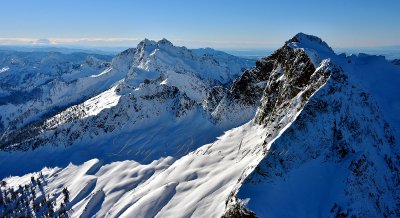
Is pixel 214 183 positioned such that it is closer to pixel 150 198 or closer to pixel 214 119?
pixel 150 198

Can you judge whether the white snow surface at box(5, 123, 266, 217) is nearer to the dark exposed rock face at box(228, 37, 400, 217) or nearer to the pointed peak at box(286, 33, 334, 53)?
the dark exposed rock face at box(228, 37, 400, 217)

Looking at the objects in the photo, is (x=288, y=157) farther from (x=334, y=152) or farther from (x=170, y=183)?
(x=170, y=183)

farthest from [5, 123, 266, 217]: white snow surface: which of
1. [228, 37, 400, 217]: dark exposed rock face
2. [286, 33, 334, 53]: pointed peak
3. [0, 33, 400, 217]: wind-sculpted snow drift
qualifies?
[286, 33, 334, 53]: pointed peak

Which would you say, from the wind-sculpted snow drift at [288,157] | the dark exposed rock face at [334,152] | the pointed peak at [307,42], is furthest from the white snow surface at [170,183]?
the pointed peak at [307,42]

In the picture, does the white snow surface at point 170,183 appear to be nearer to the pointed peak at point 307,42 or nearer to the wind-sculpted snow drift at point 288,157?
the wind-sculpted snow drift at point 288,157

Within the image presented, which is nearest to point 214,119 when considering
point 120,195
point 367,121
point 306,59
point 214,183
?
point 120,195

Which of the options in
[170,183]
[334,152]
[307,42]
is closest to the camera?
[334,152]

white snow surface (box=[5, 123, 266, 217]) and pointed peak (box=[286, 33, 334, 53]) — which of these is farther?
white snow surface (box=[5, 123, 266, 217])

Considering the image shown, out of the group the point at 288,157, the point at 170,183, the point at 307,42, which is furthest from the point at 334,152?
the point at 170,183
